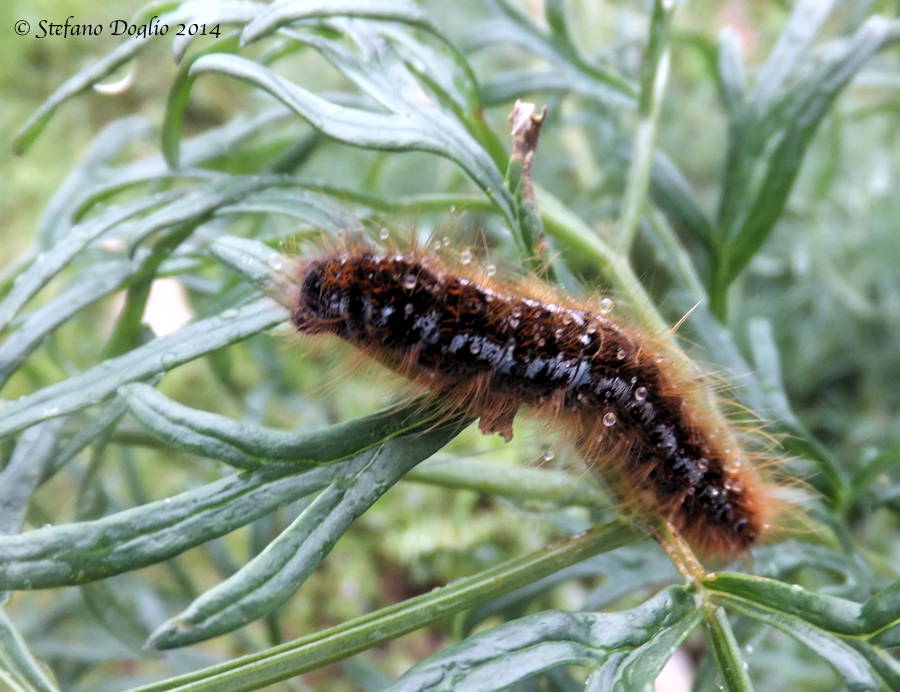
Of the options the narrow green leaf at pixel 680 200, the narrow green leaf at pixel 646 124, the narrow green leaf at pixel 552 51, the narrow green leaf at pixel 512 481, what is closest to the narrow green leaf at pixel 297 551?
the narrow green leaf at pixel 512 481

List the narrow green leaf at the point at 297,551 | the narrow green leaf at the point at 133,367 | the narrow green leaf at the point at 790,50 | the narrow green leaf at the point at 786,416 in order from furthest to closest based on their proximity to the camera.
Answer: the narrow green leaf at the point at 790,50
the narrow green leaf at the point at 786,416
the narrow green leaf at the point at 133,367
the narrow green leaf at the point at 297,551

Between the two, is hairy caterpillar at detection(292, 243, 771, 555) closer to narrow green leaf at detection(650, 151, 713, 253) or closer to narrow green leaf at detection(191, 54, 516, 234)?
narrow green leaf at detection(191, 54, 516, 234)

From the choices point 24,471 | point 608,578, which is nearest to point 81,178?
point 24,471

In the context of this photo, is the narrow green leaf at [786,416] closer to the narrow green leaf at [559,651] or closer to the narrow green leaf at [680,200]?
the narrow green leaf at [680,200]

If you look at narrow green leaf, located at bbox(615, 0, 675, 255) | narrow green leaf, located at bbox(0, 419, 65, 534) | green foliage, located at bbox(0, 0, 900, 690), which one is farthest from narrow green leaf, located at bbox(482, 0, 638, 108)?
narrow green leaf, located at bbox(0, 419, 65, 534)

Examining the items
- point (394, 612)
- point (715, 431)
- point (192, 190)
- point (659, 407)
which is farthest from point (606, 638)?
point (192, 190)

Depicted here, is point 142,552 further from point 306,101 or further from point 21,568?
point 306,101

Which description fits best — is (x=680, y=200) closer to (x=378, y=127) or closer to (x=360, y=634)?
(x=378, y=127)

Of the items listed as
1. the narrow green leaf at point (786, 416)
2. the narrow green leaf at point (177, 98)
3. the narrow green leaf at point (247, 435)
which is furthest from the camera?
the narrow green leaf at point (786, 416)
